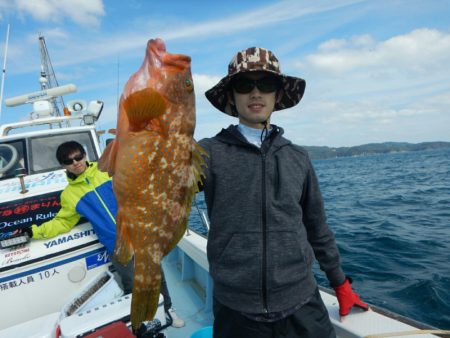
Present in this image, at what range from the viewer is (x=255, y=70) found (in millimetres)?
1988

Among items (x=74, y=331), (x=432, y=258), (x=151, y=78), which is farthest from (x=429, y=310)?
(x=151, y=78)

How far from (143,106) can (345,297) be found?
7.55 feet

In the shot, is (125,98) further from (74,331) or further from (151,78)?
(74,331)

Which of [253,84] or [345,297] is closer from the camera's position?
[253,84]

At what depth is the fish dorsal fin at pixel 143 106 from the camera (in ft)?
4.80

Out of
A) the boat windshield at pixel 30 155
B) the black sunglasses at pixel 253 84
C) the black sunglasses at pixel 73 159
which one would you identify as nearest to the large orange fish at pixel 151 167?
the black sunglasses at pixel 253 84

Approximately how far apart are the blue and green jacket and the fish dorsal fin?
258 centimetres

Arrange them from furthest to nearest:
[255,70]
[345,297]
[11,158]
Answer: [11,158]
[345,297]
[255,70]

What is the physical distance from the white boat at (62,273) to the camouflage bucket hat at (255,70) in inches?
80.3

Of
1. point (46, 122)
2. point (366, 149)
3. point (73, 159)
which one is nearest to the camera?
point (73, 159)

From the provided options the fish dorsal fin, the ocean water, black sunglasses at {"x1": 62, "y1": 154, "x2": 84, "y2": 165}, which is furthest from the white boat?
the fish dorsal fin

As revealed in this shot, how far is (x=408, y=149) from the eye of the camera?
169m

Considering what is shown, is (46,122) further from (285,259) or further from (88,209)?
(285,259)

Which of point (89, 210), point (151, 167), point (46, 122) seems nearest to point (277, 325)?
point (151, 167)
